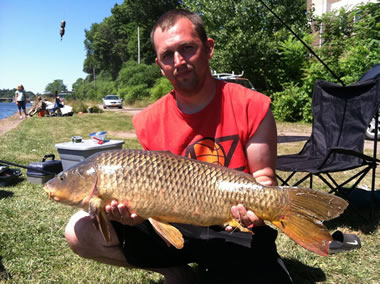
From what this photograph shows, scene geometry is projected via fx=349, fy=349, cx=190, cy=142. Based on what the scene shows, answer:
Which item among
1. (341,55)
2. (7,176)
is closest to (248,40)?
(341,55)

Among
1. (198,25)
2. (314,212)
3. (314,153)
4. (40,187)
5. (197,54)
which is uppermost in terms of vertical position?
(198,25)

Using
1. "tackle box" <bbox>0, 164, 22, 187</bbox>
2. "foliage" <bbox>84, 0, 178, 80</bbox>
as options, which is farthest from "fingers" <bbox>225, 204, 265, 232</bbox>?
"foliage" <bbox>84, 0, 178, 80</bbox>

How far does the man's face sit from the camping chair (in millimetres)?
1818

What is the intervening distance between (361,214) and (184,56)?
9.03 feet

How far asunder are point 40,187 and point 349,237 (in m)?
3.82

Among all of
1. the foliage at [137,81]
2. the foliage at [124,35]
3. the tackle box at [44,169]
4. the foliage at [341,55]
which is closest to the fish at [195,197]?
the tackle box at [44,169]

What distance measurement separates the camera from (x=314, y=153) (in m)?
4.41

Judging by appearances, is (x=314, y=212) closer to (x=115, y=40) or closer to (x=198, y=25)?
(x=198, y=25)

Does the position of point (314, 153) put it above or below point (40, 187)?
above

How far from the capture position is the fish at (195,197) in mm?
1692

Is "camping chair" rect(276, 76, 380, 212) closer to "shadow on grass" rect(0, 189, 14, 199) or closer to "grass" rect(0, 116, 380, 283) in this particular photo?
"grass" rect(0, 116, 380, 283)

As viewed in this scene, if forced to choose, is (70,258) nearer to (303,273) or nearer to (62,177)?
(62,177)

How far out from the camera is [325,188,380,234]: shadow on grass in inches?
132

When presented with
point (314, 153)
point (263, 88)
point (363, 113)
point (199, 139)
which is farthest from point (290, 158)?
point (263, 88)
